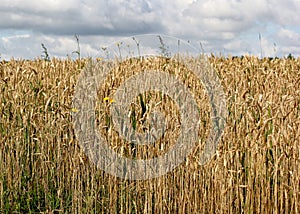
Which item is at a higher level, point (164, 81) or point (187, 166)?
point (164, 81)

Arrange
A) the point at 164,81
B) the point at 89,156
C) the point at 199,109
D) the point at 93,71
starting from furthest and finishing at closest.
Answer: the point at 93,71 → the point at 164,81 → the point at 199,109 → the point at 89,156

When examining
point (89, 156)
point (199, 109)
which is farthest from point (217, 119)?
A: point (89, 156)

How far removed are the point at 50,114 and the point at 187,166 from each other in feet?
4.57

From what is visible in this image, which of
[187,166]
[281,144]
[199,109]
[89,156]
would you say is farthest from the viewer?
[199,109]

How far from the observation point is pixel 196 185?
2865 mm

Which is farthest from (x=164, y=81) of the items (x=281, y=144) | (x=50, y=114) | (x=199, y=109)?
(x=281, y=144)

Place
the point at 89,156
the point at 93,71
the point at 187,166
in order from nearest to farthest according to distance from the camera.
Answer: the point at 187,166 < the point at 89,156 < the point at 93,71

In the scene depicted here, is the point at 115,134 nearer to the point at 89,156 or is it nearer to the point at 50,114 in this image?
the point at 89,156

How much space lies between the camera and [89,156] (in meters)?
3.20

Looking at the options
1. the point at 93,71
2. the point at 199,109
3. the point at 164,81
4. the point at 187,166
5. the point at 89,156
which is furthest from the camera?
the point at 93,71

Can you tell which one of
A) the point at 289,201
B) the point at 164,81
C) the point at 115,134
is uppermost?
the point at 164,81

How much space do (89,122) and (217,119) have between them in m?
0.94

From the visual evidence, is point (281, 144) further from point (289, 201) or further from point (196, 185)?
point (196, 185)

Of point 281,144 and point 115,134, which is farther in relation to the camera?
point 115,134
